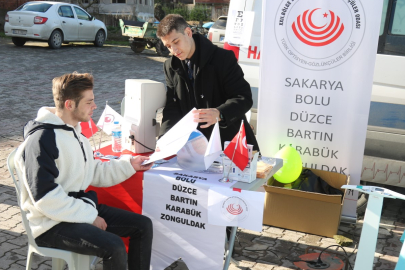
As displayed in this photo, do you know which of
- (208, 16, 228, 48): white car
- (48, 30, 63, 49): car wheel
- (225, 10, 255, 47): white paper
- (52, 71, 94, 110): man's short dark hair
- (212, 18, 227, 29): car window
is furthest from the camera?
(48, 30, 63, 49): car wheel

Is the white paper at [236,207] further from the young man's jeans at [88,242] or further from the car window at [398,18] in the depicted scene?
the car window at [398,18]

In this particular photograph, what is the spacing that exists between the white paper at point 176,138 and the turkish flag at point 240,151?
28cm

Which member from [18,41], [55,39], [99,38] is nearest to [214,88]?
[55,39]

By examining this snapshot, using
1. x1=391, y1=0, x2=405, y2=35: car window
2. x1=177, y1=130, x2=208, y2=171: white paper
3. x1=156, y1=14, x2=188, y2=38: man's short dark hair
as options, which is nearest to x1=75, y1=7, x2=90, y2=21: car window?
x1=391, y1=0, x2=405, y2=35: car window

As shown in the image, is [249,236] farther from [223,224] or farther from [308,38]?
[308,38]

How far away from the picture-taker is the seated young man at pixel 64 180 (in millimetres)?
2545

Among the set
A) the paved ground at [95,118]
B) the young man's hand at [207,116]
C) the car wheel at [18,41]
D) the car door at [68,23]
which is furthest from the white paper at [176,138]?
the car wheel at [18,41]

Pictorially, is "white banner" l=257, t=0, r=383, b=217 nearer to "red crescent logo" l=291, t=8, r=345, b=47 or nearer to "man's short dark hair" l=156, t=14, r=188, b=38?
"red crescent logo" l=291, t=8, r=345, b=47

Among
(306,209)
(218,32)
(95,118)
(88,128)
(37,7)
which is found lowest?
(95,118)

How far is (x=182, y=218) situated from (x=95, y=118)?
213 inches

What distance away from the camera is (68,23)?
1658 centimetres

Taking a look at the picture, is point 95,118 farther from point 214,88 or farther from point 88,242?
point 88,242

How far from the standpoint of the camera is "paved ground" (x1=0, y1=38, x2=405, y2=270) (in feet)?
12.5

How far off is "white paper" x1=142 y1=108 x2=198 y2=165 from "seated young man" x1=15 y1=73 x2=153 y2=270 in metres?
0.44
